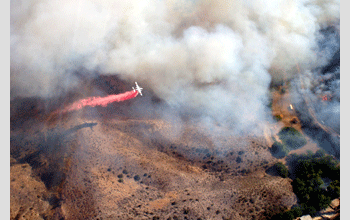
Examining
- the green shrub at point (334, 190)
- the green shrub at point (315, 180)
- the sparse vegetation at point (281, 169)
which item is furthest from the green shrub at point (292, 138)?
the green shrub at point (334, 190)

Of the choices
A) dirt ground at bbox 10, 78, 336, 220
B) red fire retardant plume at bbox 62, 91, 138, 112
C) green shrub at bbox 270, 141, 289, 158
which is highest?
red fire retardant plume at bbox 62, 91, 138, 112

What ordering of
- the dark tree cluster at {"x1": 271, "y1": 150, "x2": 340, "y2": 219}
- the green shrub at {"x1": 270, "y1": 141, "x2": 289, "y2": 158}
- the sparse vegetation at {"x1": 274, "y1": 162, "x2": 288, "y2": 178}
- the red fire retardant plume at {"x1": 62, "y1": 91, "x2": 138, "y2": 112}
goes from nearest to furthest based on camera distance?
1. the dark tree cluster at {"x1": 271, "y1": 150, "x2": 340, "y2": 219}
2. the sparse vegetation at {"x1": 274, "y1": 162, "x2": 288, "y2": 178}
3. the green shrub at {"x1": 270, "y1": 141, "x2": 289, "y2": 158}
4. the red fire retardant plume at {"x1": 62, "y1": 91, "x2": 138, "y2": 112}

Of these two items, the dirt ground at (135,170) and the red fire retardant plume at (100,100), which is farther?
the red fire retardant plume at (100,100)

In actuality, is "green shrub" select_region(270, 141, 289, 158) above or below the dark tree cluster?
above

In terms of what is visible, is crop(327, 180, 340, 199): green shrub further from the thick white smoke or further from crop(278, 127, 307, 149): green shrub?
the thick white smoke

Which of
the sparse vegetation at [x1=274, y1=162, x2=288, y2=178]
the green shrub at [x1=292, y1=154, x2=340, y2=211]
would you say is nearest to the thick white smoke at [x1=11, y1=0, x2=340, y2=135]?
the sparse vegetation at [x1=274, y1=162, x2=288, y2=178]

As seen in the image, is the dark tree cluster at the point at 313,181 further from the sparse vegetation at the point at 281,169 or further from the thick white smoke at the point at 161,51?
the thick white smoke at the point at 161,51

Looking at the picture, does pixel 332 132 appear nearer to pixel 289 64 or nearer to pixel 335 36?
pixel 289 64
